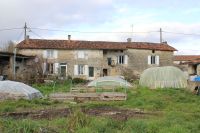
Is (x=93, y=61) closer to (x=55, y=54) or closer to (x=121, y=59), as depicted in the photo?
(x=121, y=59)

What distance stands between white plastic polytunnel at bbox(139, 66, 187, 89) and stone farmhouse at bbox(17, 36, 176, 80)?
59.0 ft

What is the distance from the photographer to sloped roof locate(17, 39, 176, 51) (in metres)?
58.5

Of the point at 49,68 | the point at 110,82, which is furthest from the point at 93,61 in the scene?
the point at 110,82

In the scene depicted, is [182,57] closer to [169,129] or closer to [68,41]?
[68,41]

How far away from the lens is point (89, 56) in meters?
59.8

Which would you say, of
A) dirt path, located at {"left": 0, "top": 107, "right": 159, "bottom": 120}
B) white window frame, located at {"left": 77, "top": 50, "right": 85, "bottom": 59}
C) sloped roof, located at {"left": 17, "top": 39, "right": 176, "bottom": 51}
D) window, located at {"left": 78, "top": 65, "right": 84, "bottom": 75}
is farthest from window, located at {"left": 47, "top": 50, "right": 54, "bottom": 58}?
dirt path, located at {"left": 0, "top": 107, "right": 159, "bottom": 120}

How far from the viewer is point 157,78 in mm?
41594

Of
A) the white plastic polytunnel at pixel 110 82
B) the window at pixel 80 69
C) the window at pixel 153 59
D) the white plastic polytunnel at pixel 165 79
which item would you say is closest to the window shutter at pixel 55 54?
the window at pixel 80 69

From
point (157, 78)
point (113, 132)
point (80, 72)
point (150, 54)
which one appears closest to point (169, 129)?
point (113, 132)

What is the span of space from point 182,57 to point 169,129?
80.8m

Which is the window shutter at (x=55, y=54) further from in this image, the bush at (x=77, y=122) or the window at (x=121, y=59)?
the bush at (x=77, y=122)

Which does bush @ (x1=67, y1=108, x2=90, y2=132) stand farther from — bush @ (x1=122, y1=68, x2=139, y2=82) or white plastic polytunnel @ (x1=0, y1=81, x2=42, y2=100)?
bush @ (x1=122, y1=68, x2=139, y2=82)

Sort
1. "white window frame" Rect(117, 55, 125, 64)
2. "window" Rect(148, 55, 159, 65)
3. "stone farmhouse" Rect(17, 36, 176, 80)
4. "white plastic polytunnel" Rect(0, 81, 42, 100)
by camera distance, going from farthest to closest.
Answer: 1. "window" Rect(148, 55, 159, 65)
2. "white window frame" Rect(117, 55, 125, 64)
3. "stone farmhouse" Rect(17, 36, 176, 80)
4. "white plastic polytunnel" Rect(0, 81, 42, 100)

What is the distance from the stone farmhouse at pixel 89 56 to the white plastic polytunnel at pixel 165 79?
1798 cm
